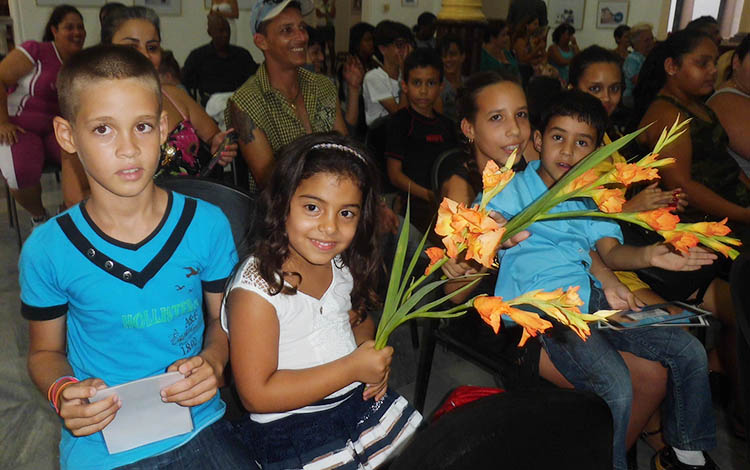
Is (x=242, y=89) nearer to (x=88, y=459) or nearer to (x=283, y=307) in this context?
(x=283, y=307)

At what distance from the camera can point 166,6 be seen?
6.24m

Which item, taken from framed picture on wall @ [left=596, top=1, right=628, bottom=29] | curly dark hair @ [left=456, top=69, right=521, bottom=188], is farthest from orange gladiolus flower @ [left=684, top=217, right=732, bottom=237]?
framed picture on wall @ [left=596, top=1, right=628, bottom=29]

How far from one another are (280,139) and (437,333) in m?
1.05

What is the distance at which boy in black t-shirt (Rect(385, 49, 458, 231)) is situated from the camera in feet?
9.54

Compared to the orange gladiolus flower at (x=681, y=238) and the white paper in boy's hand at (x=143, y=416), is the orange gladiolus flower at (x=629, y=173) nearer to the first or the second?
the orange gladiolus flower at (x=681, y=238)

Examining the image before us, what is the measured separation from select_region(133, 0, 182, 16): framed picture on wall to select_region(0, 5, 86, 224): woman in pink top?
10.8 ft

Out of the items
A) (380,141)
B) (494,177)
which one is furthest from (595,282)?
(380,141)

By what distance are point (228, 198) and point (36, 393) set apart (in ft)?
4.44

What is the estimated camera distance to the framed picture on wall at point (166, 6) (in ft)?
20.3

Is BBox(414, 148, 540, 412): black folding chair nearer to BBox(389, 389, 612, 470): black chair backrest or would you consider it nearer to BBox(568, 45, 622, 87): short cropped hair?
BBox(389, 389, 612, 470): black chair backrest

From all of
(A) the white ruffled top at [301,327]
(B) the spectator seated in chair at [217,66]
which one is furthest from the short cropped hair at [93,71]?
(B) the spectator seated in chair at [217,66]

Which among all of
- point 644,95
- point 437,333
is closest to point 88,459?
point 437,333

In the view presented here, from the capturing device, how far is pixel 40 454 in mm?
1924

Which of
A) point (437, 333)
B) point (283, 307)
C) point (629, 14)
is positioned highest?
point (629, 14)
